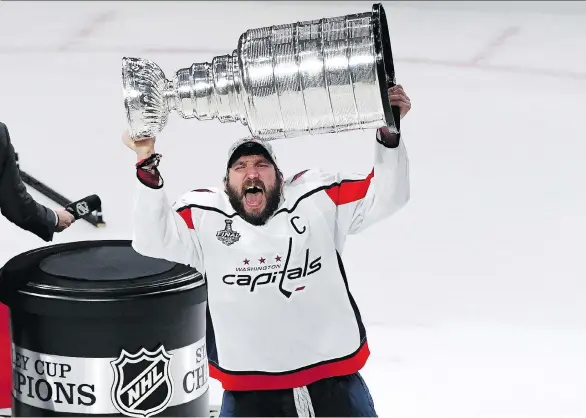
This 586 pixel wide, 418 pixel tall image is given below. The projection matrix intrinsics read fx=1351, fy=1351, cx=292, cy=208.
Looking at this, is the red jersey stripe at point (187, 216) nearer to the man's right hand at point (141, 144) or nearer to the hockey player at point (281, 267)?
the hockey player at point (281, 267)

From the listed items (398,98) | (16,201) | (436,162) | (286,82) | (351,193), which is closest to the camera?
(286,82)

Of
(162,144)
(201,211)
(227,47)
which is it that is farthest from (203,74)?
(227,47)

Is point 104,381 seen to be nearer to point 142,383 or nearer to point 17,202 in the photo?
point 142,383

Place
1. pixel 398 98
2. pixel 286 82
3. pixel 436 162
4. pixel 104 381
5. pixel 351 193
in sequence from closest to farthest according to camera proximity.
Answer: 1. pixel 286 82
2. pixel 398 98
3. pixel 104 381
4. pixel 351 193
5. pixel 436 162

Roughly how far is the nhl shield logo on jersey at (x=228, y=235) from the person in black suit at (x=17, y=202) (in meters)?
0.51

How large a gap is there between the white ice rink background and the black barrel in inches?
31.2

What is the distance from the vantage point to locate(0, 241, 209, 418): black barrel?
108 inches

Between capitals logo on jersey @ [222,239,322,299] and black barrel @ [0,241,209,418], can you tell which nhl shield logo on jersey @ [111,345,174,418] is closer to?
black barrel @ [0,241,209,418]

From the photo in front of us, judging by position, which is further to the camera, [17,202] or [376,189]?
[17,202]

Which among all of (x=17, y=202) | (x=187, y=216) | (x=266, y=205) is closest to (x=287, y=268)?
(x=266, y=205)

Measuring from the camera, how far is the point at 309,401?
2.90 meters

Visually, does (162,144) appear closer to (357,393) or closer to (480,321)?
(480,321)

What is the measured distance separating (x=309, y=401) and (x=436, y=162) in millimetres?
2454

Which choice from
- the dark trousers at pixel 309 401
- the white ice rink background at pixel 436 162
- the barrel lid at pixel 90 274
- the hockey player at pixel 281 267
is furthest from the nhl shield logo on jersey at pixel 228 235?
the white ice rink background at pixel 436 162
